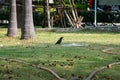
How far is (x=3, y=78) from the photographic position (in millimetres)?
9539

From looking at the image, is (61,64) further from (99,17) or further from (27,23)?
(99,17)

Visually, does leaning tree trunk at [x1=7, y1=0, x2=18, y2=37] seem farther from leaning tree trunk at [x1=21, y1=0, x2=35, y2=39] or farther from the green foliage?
the green foliage

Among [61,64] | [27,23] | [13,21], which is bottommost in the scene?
[13,21]

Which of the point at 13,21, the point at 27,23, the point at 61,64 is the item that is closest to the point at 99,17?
the point at 13,21

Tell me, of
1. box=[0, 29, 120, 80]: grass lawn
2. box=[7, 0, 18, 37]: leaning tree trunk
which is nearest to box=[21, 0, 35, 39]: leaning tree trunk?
box=[7, 0, 18, 37]: leaning tree trunk

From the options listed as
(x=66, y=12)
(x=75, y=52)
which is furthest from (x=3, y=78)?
(x=66, y=12)

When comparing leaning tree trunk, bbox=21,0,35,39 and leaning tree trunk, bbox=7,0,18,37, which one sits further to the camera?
leaning tree trunk, bbox=7,0,18,37

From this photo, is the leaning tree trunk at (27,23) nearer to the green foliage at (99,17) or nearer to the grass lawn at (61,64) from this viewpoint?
the grass lawn at (61,64)

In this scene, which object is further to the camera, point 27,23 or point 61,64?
point 27,23

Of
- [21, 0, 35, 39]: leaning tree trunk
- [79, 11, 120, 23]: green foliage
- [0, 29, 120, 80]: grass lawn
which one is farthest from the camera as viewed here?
[79, 11, 120, 23]: green foliage

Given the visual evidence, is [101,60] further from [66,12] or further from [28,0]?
[66,12]

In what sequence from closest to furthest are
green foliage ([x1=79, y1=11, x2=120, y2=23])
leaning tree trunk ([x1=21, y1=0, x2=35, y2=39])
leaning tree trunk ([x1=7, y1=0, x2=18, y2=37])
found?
leaning tree trunk ([x1=21, y1=0, x2=35, y2=39]), leaning tree trunk ([x1=7, y1=0, x2=18, y2=37]), green foliage ([x1=79, y1=11, x2=120, y2=23])

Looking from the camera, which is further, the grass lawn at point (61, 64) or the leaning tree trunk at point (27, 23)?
the leaning tree trunk at point (27, 23)

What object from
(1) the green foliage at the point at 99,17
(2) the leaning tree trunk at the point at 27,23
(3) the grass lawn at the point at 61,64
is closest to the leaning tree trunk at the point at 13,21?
(2) the leaning tree trunk at the point at 27,23
